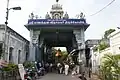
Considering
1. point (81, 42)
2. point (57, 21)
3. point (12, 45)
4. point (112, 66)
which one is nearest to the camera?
point (112, 66)

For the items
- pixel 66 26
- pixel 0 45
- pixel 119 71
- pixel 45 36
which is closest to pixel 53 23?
pixel 66 26

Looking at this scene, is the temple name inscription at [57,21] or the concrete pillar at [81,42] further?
the concrete pillar at [81,42]

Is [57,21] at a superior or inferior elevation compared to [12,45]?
superior

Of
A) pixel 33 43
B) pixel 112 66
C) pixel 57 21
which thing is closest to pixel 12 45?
pixel 33 43

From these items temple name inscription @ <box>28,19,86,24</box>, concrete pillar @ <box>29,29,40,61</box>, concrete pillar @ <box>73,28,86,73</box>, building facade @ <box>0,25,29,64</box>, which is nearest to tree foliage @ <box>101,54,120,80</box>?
building facade @ <box>0,25,29,64</box>

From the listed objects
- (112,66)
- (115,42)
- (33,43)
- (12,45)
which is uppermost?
(33,43)

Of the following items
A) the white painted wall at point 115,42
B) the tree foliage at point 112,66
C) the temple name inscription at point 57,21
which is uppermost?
the temple name inscription at point 57,21

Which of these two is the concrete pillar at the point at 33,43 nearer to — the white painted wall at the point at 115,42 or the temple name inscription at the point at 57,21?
the temple name inscription at the point at 57,21

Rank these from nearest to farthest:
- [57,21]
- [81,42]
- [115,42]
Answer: [115,42], [57,21], [81,42]

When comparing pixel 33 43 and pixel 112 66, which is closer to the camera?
pixel 112 66

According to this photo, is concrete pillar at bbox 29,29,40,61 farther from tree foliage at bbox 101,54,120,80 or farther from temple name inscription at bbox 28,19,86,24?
tree foliage at bbox 101,54,120,80

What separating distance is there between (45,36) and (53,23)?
6565mm

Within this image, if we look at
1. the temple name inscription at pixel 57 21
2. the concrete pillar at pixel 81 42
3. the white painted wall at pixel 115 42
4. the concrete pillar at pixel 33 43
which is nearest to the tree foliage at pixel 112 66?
the white painted wall at pixel 115 42

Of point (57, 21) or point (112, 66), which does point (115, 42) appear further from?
point (57, 21)
